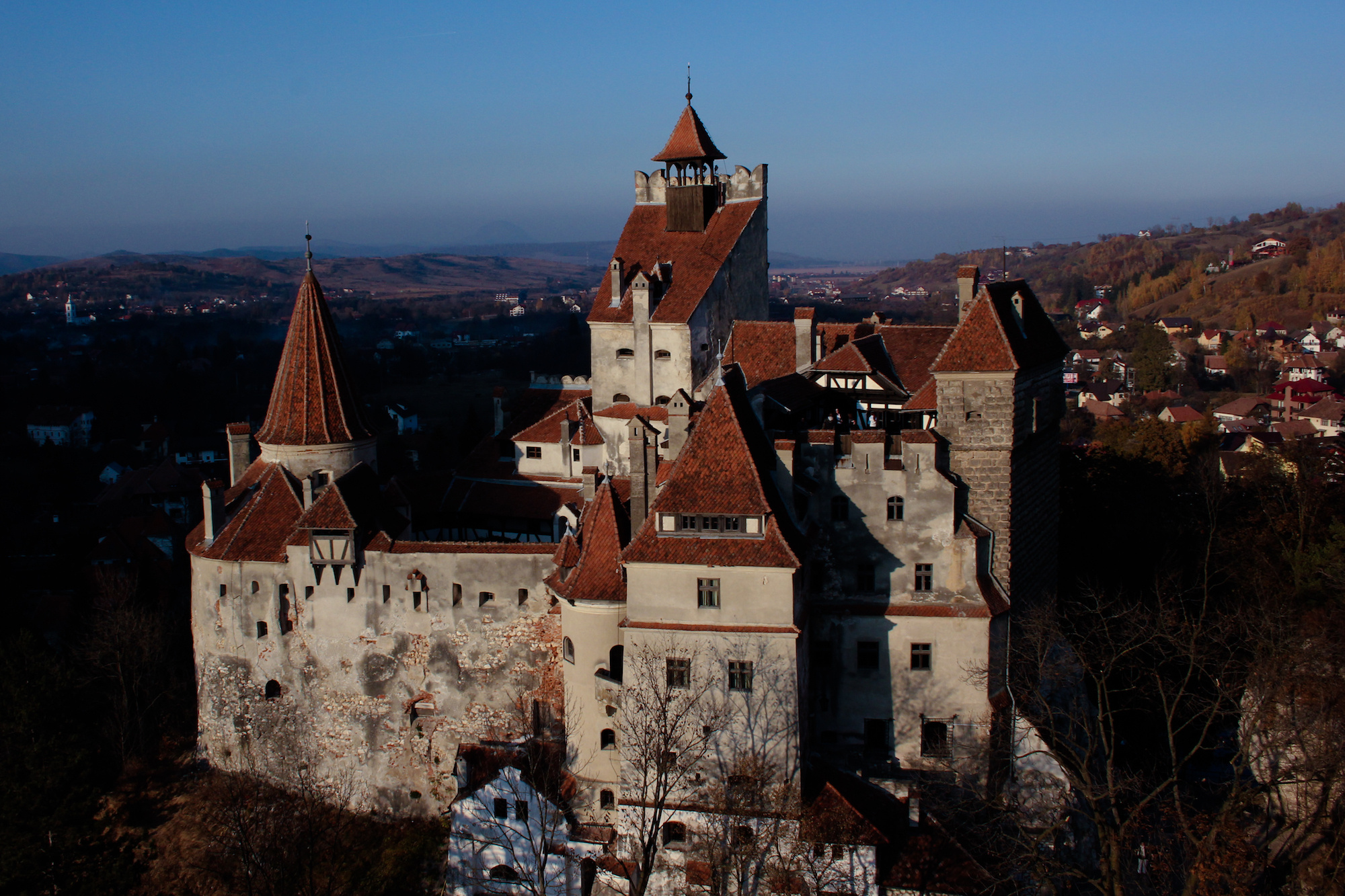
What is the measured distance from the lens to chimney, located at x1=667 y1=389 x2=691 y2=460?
4012cm

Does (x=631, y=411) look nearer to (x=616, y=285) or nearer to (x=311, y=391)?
(x=616, y=285)

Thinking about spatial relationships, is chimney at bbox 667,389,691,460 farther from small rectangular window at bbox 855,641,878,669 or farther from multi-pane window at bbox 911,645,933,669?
multi-pane window at bbox 911,645,933,669

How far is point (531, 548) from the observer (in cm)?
4303

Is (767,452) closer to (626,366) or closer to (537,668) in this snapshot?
(537,668)

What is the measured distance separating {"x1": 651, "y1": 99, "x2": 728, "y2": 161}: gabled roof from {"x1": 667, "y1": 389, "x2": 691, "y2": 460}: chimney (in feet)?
62.8

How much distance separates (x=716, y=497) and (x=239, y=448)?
2365 centimetres

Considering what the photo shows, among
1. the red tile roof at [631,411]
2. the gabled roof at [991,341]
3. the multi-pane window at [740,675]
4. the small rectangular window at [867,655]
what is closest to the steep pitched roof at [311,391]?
the red tile roof at [631,411]

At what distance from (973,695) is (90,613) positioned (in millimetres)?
45750

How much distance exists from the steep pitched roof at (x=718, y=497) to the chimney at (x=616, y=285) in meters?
17.2

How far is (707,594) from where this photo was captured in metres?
36.4

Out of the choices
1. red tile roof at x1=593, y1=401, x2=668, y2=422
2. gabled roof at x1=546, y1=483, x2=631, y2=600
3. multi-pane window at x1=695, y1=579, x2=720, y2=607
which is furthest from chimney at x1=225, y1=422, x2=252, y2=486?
multi-pane window at x1=695, y1=579, x2=720, y2=607

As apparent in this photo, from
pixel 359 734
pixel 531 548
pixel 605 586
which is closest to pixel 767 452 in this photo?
pixel 605 586

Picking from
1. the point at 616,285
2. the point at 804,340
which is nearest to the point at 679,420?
the point at 804,340

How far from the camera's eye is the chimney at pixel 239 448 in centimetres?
4994
